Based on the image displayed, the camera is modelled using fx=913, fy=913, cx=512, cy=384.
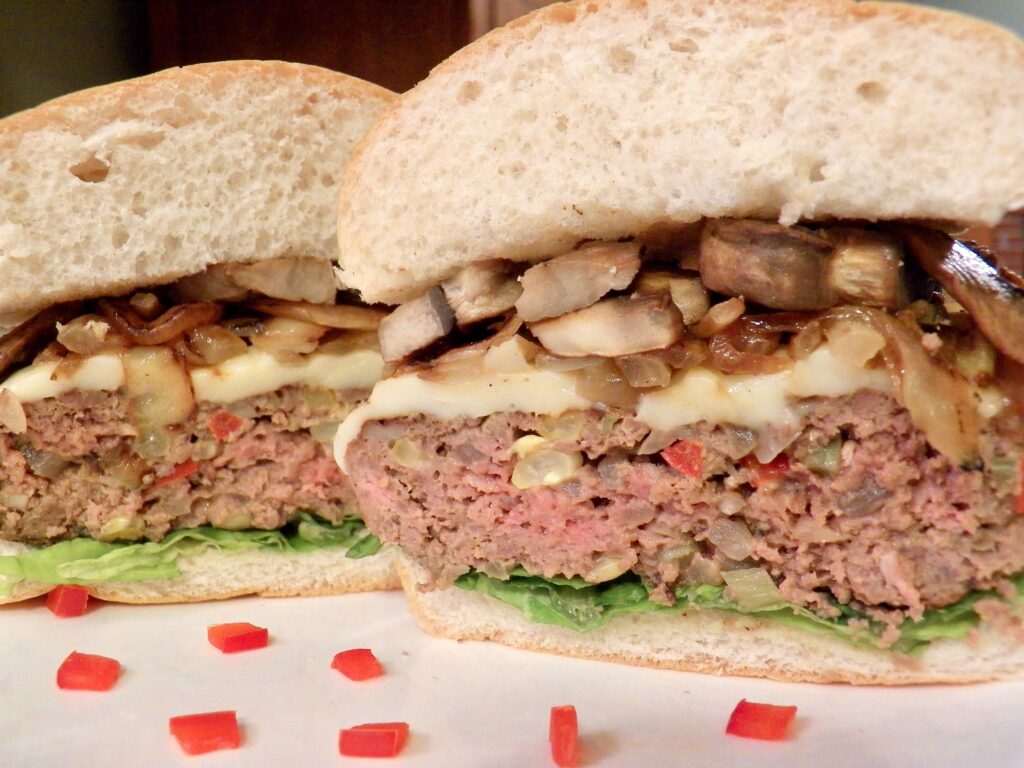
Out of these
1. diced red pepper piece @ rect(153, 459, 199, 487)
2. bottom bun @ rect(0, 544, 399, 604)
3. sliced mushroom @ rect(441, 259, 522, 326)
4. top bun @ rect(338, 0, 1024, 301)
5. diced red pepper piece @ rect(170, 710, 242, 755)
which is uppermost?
Result: top bun @ rect(338, 0, 1024, 301)

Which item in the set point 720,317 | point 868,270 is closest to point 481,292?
point 720,317

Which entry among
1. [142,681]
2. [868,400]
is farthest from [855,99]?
[142,681]

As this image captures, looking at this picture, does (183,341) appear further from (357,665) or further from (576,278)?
(576,278)

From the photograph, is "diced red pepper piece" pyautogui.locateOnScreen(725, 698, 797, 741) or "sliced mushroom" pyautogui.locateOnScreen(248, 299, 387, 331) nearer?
"diced red pepper piece" pyautogui.locateOnScreen(725, 698, 797, 741)

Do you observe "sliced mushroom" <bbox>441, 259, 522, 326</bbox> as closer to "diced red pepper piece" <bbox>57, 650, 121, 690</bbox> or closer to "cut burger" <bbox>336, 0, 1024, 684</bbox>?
"cut burger" <bbox>336, 0, 1024, 684</bbox>

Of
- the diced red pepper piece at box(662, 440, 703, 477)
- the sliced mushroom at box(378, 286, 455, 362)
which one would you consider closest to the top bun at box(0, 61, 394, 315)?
the sliced mushroom at box(378, 286, 455, 362)

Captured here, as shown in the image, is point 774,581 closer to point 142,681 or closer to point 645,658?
point 645,658

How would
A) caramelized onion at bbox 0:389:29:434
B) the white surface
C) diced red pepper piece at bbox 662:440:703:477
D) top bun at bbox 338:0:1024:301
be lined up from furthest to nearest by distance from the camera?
caramelized onion at bbox 0:389:29:434 < diced red pepper piece at bbox 662:440:703:477 < the white surface < top bun at bbox 338:0:1024:301
